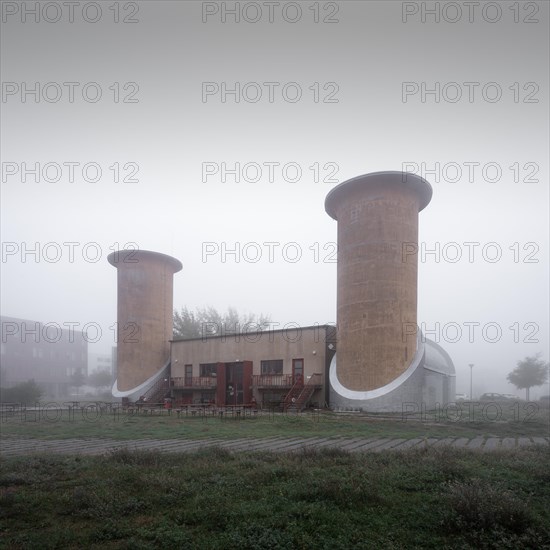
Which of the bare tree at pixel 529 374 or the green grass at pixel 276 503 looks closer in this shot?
the green grass at pixel 276 503

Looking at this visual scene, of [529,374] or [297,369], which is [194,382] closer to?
[297,369]

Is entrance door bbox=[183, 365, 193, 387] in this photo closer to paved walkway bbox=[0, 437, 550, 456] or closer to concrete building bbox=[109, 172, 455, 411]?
concrete building bbox=[109, 172, 455, 411]

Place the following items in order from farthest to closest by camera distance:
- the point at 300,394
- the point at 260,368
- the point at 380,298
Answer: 1. the point at 260,368
2. the point at 300,394
3. the point at 380,298

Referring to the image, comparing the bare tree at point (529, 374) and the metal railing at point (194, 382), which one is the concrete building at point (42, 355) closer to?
the metal railing at point (194, 382)

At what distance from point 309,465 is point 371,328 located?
16.7 m

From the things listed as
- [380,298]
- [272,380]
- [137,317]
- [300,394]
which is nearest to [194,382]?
[272,380]

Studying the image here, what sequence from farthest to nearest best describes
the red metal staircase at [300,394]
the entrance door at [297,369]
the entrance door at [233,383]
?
the entrance door at [233,383] < the entrance door at [297,369] < the red metal staircase at [300,394]

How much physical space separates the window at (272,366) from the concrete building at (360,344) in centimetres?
6

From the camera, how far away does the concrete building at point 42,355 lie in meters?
69.9

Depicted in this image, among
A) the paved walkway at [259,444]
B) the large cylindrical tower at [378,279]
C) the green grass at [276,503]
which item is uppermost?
the large cylindrical tower at [378,279]

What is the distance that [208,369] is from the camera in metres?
34.9

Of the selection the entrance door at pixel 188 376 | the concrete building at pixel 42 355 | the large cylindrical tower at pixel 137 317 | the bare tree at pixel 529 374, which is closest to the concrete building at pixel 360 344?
the entrance door at pixel 188 376

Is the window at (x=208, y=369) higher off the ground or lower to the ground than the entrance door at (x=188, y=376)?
higher

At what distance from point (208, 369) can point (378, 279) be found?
16.4 meters
